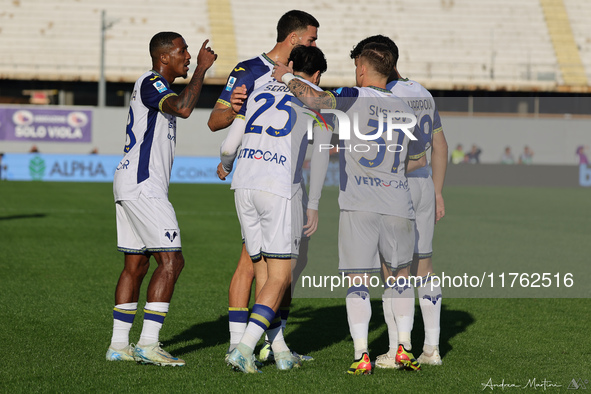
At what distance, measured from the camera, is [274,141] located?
4.72 metres

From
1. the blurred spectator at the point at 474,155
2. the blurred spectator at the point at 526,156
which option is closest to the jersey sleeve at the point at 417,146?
the blurred spectator at the point at 474,155

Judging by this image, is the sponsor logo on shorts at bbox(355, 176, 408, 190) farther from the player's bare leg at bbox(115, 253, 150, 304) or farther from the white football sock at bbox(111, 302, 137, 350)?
the white football sock at bbox(111, 302, 137, 350)

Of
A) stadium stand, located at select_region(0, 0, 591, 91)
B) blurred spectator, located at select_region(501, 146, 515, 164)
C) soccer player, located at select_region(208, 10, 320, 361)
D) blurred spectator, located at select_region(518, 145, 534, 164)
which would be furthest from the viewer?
stadium stand, located at select_region(0, 0, 591, 91)

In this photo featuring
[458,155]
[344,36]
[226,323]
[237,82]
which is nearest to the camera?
[237,82]

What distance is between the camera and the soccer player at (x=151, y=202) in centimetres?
495

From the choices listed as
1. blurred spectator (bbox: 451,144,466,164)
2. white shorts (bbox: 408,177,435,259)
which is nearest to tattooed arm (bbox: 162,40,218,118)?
white shorts (bbox: 408,177,435,259)

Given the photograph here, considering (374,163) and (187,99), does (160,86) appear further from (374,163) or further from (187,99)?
(374,163)

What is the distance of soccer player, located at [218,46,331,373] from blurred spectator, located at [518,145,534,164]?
2963cm

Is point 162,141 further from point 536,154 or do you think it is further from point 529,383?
point 536,154

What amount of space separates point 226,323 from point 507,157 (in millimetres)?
27965

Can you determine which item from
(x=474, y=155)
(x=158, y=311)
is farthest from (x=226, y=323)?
(x=474, y=155)

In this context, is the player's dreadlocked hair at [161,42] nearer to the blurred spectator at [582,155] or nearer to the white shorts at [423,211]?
the white shorts at [423,211]

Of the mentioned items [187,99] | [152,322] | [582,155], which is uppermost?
[187,99]

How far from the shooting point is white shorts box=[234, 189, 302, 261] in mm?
4699
